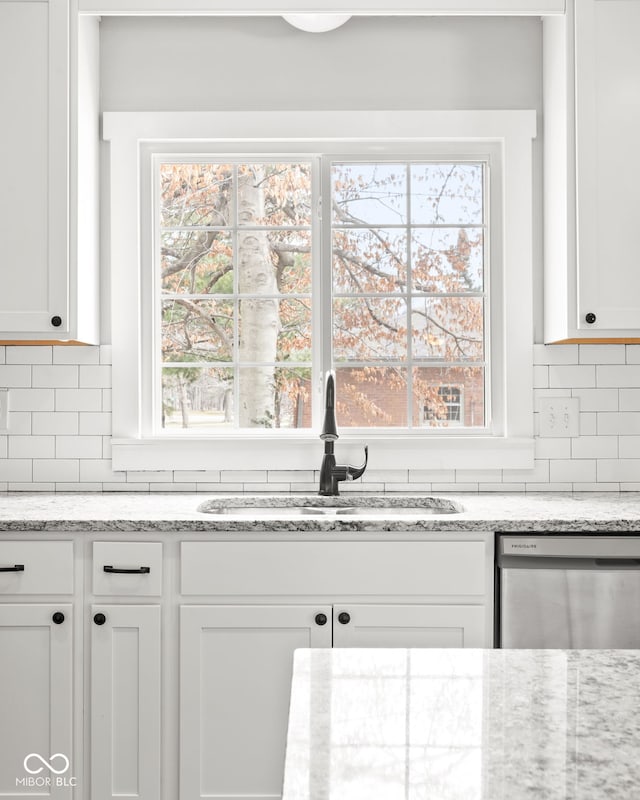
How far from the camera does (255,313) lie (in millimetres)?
2697

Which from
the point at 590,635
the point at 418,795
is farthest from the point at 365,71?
the point at 418,795

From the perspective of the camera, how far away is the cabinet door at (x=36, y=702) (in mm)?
1990

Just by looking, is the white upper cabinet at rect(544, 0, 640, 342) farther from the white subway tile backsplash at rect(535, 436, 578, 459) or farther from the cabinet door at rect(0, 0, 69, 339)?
the cabinet door at rect(0, 0, 69, 339)

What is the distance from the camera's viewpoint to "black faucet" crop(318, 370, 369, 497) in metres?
2.47

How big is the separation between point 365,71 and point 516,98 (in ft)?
1.85

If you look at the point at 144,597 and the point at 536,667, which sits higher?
the point at 536,667

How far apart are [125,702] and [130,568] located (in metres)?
0.38

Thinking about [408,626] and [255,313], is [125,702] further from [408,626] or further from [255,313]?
[255,313]

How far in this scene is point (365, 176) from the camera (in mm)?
2688

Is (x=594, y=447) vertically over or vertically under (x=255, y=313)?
under

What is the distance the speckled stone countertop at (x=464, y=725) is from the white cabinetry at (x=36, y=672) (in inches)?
51.3

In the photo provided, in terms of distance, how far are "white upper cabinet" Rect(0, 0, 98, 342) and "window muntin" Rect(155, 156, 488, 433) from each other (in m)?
0.45

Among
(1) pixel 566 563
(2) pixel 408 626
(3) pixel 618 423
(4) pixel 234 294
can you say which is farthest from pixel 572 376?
(4) pixel 234 294

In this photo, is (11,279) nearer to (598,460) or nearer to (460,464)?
(460,464)
